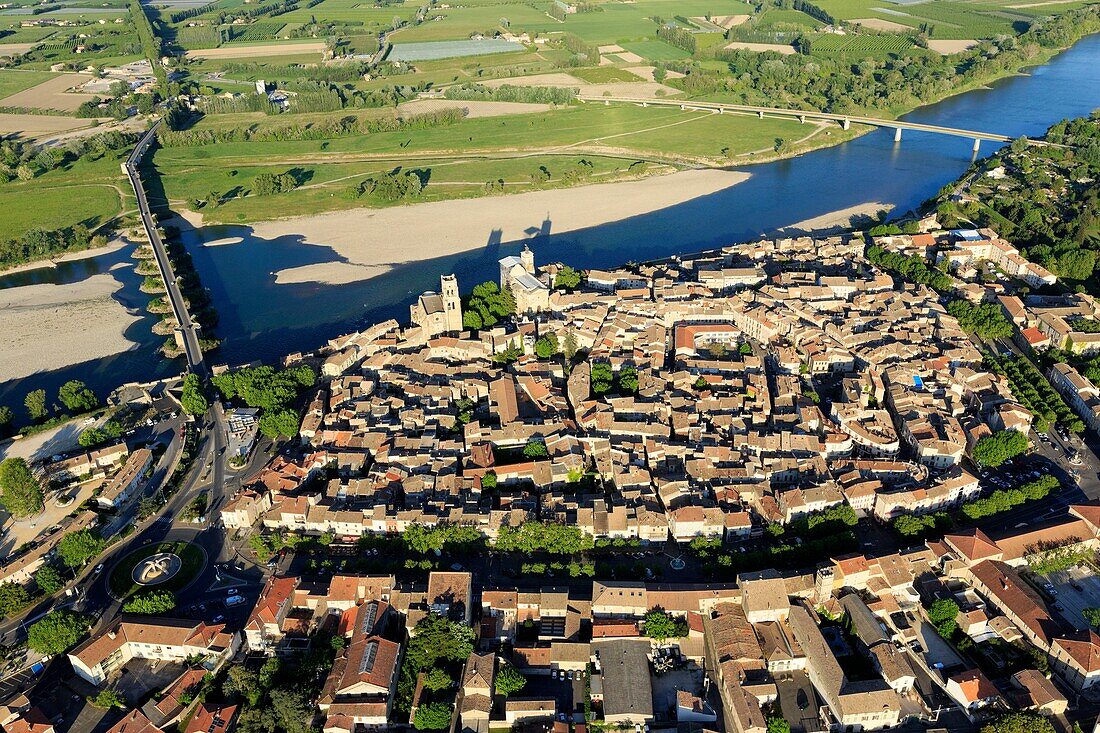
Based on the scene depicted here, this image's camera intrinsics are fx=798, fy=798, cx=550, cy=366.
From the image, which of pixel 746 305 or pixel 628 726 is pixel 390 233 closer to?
pixel 746 305

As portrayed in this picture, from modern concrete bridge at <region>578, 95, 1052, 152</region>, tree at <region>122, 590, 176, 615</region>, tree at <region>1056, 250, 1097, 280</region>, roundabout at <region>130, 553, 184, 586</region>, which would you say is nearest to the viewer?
tree at <region>122, 590, 176, 615</region>

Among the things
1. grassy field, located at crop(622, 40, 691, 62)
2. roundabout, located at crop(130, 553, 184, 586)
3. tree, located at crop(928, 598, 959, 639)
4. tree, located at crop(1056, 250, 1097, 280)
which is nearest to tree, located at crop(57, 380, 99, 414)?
roundabout, located at crop(130, 553, 184, 586)

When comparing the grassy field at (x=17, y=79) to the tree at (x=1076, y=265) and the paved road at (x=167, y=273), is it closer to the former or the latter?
the paved road at (x=167, y=273)

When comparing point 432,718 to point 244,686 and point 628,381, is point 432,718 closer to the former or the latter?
point 244,686

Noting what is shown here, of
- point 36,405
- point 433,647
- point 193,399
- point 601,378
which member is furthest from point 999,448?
point 36,405

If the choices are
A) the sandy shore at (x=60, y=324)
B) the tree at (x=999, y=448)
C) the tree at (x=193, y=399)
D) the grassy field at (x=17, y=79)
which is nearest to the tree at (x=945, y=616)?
the tree at (x=999, y=448)

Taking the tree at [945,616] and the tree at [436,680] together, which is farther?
the tree at [945,616]

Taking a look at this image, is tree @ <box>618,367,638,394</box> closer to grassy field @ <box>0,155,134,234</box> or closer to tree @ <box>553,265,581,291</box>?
tree @ <box>553,265,581,291</box>
